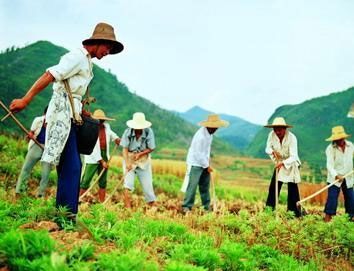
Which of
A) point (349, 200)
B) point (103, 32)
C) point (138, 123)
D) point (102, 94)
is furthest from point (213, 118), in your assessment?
point (102, 94)

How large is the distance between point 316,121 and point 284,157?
7634 cm

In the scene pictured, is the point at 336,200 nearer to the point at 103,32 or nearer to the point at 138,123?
the point at 138,123

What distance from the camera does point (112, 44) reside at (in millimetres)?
4418

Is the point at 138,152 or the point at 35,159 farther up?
the point at 138,152

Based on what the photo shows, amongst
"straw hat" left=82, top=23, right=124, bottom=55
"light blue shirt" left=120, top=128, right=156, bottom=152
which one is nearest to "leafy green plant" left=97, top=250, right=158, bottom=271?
"straw hat" left=82, top=23, right=124, bottom=55

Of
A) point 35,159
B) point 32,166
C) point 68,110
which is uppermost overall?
point 68,110

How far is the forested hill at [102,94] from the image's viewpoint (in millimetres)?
57603

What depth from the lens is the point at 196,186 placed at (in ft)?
26.7

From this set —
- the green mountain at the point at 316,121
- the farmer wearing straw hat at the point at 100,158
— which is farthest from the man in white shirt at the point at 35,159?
the green mountain at the point at 316,121

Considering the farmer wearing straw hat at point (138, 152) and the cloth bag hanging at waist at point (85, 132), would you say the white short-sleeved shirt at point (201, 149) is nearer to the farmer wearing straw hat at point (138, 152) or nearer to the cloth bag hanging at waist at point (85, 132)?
the farmer wearing straw hat at point (138, 152)

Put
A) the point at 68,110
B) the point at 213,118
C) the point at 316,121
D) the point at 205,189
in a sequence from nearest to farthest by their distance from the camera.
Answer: the point at 68,110 < the point at 213,118 < the point at 205,189 < the point at 316,121

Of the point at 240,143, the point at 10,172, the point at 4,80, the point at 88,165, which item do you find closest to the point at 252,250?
the point at 88,165

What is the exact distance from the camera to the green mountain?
233 feet

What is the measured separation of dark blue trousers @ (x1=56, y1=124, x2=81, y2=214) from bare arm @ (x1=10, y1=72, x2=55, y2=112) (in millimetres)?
532
